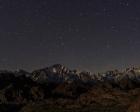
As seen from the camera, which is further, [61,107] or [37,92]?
[37,92]

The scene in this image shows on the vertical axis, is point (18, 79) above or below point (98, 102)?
above

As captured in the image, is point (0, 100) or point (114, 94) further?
point (0, 100)

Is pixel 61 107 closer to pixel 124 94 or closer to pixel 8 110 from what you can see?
pixel 8 110

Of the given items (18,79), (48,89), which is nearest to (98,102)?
(48,89)

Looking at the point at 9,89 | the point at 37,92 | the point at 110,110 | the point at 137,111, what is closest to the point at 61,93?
the point at 37,92

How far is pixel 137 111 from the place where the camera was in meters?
64.4

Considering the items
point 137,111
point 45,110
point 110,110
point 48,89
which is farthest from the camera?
point 48,89

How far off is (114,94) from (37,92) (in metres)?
55.3

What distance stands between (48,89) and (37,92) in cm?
1072

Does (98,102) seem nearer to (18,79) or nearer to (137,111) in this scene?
(137,111)

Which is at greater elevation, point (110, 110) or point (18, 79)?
point (18, 79)

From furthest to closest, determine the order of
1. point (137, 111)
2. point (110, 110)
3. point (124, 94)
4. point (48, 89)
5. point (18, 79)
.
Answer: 1. point (18, 79)
2. point (48, 89)
3. point (124, 94)
4. point (110, 110)
5. point (137, 111)

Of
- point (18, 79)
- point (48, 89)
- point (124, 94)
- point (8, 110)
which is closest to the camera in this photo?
point (8, 110)

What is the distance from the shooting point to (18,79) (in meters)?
194
